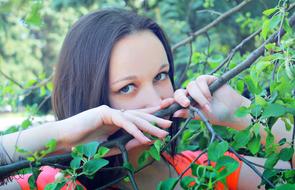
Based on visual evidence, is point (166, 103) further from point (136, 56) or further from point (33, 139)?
point (33, 139)

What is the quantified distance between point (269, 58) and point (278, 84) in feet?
0.18

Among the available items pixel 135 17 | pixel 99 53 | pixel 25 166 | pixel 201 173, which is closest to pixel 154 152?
pixel 201 173

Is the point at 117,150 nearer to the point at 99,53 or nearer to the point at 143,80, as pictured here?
the point at 143,80

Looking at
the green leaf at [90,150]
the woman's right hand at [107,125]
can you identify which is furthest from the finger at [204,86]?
the green leaf at [90,150]

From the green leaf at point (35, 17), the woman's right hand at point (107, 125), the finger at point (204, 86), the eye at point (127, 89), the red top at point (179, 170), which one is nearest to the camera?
the woman's right hand at point (107, 125)

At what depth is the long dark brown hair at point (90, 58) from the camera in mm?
1301

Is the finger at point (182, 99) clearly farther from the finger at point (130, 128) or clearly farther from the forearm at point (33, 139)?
the forearm at point (33, 139)

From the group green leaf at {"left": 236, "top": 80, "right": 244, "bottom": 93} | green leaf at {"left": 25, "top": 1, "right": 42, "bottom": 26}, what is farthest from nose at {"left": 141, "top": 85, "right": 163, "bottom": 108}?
green leaf at {"left": 25, "top": 1, "right": 42, "bottom": 26}

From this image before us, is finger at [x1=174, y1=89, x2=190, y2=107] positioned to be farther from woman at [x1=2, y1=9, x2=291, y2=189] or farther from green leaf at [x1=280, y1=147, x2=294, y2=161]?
green leaf at [x1=280, y1=147, x2=294, y2=161]

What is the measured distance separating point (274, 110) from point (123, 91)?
1.53 feet

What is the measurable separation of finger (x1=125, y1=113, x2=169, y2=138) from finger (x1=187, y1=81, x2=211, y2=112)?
151 mm

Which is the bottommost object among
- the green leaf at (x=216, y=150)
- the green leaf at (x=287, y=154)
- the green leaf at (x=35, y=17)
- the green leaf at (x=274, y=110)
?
the green leaf at (x=287, y=154)

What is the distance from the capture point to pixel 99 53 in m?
1.32

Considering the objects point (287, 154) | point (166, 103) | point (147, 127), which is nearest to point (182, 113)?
point (166, 103)
